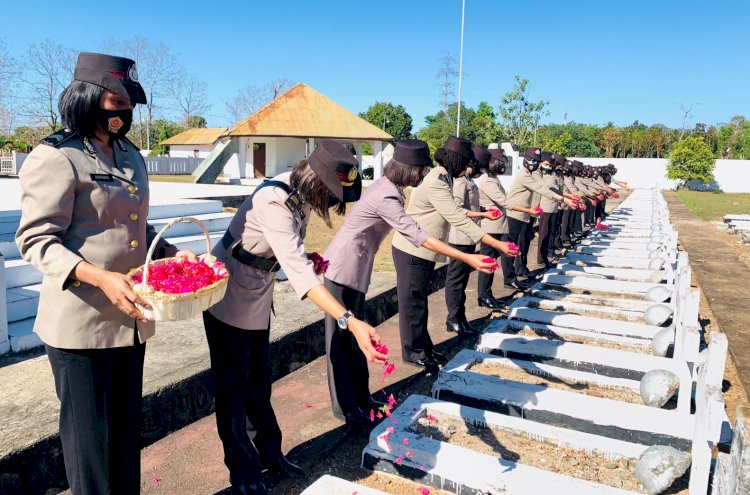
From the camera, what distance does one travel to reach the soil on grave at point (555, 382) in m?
4.34

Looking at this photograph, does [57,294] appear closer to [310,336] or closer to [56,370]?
[56,370]

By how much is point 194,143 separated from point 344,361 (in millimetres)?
44009

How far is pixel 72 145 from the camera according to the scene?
1982 mm

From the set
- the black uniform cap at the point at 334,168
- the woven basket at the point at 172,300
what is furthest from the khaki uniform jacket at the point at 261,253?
the woven basket at the point at 172,300

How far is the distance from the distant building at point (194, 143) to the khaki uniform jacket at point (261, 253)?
4283 centimetres

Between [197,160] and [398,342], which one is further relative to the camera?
[197,160]

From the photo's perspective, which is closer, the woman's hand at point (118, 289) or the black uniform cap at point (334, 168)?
the woman's hand at point (118, 289)

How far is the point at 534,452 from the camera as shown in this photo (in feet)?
10.9

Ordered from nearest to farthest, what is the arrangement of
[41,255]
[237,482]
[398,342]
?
[41,255] → [237,482] → [398,342]

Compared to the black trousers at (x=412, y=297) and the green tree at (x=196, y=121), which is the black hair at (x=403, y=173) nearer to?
the black trousers at (x=412, y=297)

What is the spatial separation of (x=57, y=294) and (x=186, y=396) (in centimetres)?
181

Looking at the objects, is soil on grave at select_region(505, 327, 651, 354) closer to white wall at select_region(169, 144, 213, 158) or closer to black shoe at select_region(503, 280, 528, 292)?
black shoe at select_region(503, 280, 528, 292)

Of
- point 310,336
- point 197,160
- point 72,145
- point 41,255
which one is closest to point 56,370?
point 41,255

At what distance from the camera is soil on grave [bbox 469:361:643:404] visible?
171 inches
